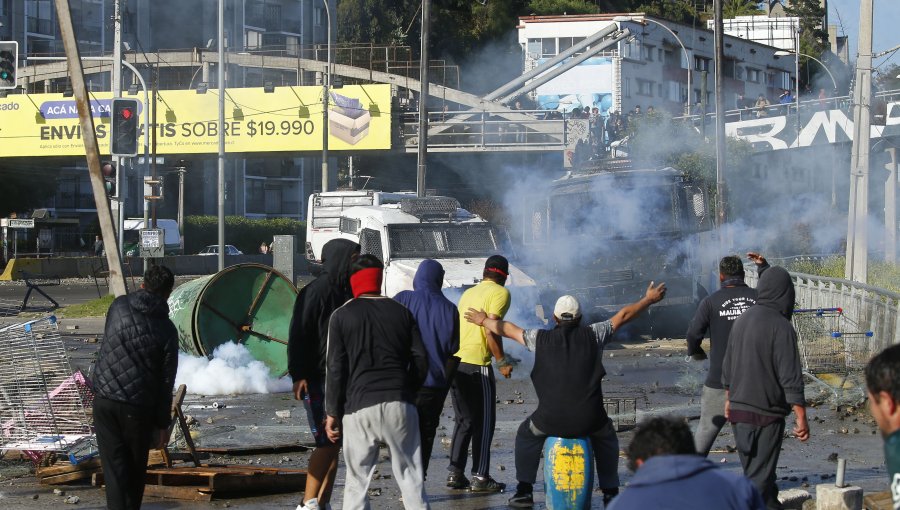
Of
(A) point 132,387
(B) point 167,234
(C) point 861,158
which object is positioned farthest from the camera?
(B) point 167,234

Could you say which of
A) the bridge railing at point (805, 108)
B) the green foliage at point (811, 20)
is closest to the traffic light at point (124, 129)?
the bridge railing at point (805, 108)

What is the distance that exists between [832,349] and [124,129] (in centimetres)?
968

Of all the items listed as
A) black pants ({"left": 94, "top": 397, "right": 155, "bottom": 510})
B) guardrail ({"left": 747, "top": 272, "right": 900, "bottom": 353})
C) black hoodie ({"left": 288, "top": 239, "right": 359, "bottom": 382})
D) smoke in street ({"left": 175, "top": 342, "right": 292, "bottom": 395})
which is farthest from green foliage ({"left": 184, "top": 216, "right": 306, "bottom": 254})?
black pants ({"left": 94, "top": 397, "right": 155, "bottom": 510})

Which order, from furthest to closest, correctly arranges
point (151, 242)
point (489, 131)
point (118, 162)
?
1. point (489, 131)
2. point (118, 162)
3. point (151, 242)

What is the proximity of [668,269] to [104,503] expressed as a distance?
14235mm

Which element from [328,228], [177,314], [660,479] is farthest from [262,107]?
[660,479]

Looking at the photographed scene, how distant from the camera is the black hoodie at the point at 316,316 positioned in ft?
23.6

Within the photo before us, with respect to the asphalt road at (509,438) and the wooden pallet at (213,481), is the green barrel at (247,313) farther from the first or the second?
the wooden pallet at (213,481)

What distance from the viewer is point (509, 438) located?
36.4ft

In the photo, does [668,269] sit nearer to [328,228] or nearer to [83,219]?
[328,228]

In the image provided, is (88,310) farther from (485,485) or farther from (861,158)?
(485,485)

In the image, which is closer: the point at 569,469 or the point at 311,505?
the point at 569,469

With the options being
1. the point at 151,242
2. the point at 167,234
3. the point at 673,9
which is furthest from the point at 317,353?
the point at 673,9

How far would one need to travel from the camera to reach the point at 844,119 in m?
34.2
